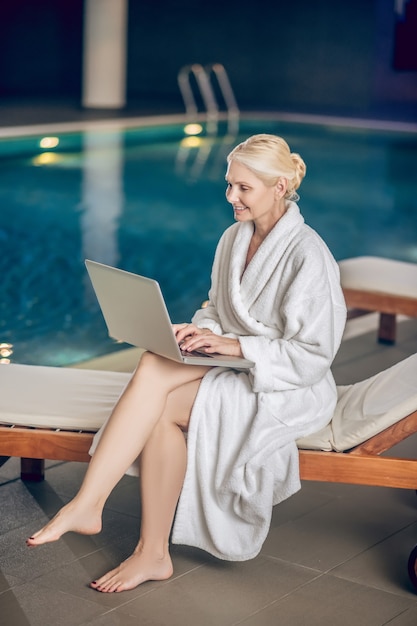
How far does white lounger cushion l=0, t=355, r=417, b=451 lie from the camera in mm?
2654

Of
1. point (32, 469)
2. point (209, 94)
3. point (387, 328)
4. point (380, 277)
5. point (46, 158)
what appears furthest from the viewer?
point (209, 94)

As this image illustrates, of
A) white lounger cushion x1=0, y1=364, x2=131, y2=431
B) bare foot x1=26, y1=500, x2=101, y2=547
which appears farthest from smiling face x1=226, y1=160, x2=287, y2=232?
bare foot x1=26, y1=500, x2=101, y2=547

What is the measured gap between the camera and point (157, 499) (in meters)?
2.54

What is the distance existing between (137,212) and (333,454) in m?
5.83

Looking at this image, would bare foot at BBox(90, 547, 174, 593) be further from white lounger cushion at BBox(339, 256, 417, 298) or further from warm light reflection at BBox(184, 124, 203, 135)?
warm light reflection at BBox(184, 124, 203, 135)

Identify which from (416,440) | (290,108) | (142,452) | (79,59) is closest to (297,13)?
(290,108)

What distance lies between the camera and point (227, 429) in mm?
2586

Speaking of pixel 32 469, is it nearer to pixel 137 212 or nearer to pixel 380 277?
pixel 380 277

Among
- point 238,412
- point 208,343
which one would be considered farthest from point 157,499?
point 208,343

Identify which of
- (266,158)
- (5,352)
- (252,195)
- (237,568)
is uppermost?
(266,158)

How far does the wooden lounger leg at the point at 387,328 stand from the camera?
4.79 metres

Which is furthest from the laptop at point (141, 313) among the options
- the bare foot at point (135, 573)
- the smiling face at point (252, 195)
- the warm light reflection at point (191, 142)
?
the warm light reflection at point (191, 142)

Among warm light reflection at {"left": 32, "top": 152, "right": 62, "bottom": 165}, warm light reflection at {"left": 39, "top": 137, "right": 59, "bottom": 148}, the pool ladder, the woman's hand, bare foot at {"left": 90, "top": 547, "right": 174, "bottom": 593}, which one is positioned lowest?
the pool ladder

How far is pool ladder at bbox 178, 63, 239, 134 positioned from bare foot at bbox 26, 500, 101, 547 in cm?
1174
